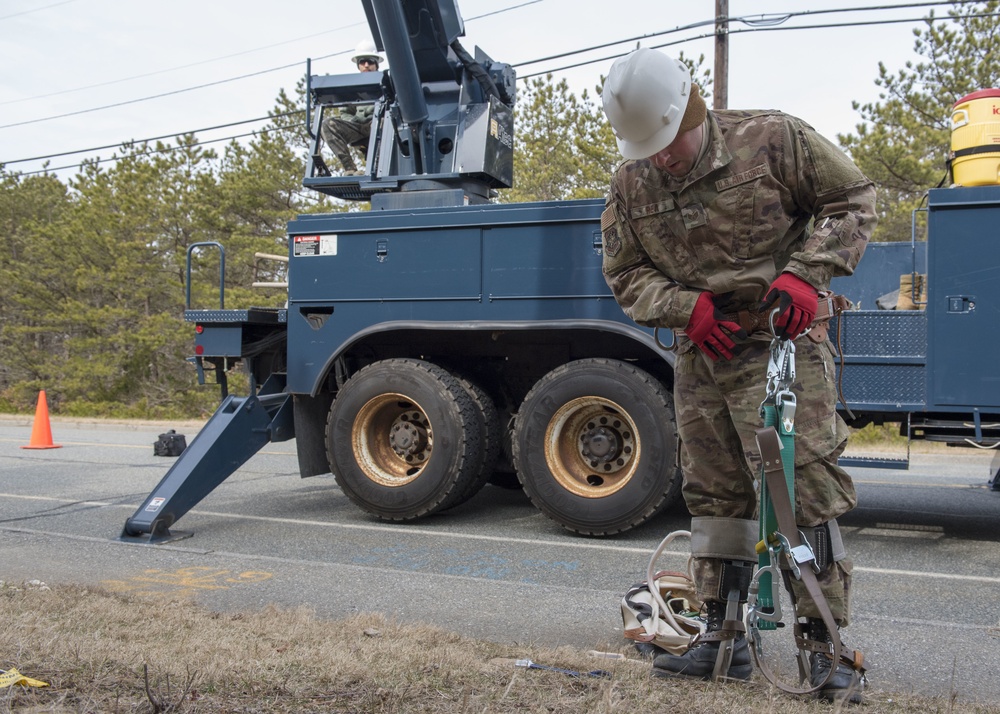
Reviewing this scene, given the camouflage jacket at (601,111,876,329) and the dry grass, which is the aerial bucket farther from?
the dry grass

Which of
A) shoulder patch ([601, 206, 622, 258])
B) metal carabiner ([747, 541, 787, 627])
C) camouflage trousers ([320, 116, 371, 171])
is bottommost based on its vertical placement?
metal carabiner ([747, 541, 787, 627])

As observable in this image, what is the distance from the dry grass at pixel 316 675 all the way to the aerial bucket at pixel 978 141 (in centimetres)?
338

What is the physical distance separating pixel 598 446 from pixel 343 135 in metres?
3.39

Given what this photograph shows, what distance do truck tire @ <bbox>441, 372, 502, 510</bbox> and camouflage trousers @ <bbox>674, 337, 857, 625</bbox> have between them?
9.64 feet

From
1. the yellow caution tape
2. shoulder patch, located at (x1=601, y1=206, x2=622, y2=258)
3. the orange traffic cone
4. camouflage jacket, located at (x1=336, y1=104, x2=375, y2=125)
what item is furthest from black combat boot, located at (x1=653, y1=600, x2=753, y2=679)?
the orange traffic cone

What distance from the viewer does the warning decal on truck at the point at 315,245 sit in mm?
6262

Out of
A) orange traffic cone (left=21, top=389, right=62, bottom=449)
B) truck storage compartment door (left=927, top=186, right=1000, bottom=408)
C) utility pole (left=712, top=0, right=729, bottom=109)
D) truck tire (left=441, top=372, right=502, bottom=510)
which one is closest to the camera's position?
truck storage compartment door (left=927, top=186, right=1000, bottom=408)

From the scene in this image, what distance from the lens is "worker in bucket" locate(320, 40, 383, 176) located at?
282 inches

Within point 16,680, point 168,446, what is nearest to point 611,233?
point 16,680

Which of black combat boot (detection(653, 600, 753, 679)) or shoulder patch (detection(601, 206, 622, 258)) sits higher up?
shoulder patch (detection(601, 206, 622, 258))

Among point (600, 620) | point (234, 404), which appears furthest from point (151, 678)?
point (234, 404)

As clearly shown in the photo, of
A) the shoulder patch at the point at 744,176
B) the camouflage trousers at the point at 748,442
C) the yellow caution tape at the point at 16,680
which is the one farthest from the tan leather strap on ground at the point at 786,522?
the yellow caution tape at the point at 16,680

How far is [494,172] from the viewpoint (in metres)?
6.86

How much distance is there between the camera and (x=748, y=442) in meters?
2.83
